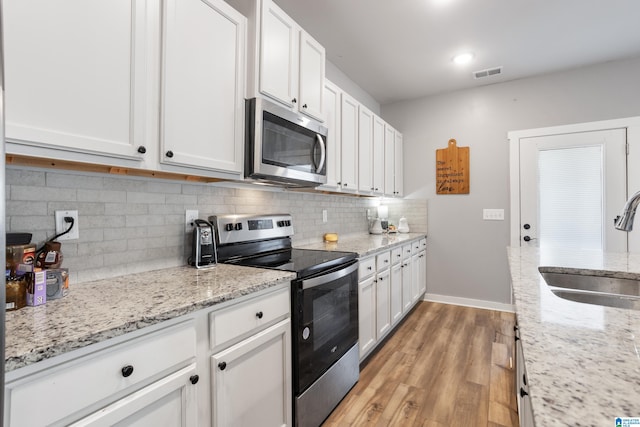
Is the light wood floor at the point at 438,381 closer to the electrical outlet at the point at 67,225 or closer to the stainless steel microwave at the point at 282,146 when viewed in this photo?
the stainless steel microwave at the point at 282,146

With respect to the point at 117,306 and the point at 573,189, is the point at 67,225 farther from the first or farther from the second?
the point at 573,189

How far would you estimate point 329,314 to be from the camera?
5.80 feet

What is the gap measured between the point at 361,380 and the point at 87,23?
2.36m

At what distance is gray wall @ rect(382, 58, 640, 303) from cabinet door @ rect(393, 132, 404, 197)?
110mm

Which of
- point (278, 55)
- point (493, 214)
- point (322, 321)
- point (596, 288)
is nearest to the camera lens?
point (596, 288)

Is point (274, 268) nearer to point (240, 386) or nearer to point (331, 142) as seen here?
point (240, 386)

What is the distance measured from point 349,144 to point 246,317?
6.40ft

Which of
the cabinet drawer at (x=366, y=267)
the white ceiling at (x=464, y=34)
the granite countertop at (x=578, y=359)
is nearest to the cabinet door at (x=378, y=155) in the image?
the white ceiling at (x=464, y=34)

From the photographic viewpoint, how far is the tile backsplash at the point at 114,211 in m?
→ 1.14

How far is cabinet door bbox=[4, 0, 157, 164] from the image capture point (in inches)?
35.3

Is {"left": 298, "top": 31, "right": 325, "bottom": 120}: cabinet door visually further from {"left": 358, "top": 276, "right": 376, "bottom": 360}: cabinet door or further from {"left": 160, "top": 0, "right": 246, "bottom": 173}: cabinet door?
{"left": 358, "top": 276, "right": 376, "bottom": 360}: cabinet door

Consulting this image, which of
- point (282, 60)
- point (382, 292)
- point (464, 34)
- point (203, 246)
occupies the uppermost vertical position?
point (464, 34)

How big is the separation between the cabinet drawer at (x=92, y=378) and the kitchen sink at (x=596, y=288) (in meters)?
1.40

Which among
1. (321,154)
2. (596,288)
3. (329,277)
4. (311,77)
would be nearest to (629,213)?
(596,288)
